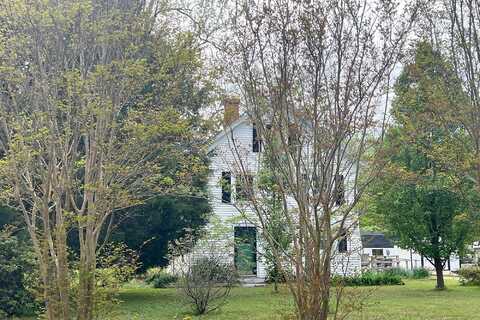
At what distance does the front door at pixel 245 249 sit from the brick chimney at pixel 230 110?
9949 mm

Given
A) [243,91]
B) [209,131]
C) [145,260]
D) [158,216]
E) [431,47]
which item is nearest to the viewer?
[243,91]

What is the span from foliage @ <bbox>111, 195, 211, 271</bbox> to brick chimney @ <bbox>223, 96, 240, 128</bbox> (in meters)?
8.03

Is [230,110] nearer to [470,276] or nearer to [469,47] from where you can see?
[469,47]

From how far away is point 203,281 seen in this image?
13.7 m

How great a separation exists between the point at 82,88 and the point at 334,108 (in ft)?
12.2

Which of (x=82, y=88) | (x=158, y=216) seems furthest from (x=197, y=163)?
(x=158, y=216)

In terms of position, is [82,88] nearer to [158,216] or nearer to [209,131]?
[209,131]

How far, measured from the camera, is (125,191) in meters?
8.72

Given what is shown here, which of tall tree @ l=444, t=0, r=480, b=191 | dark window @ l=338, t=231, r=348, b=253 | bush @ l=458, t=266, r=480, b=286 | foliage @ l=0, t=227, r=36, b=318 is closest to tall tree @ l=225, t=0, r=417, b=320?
dark window @ l=338, t=231, r=348, b=253

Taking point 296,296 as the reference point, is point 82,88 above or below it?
above

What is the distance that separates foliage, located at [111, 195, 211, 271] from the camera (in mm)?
18078

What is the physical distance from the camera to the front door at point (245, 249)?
2122cm

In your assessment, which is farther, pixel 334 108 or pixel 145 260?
pixel 145 260

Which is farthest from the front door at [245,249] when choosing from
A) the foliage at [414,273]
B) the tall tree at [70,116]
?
the tall tree at [70,116]
